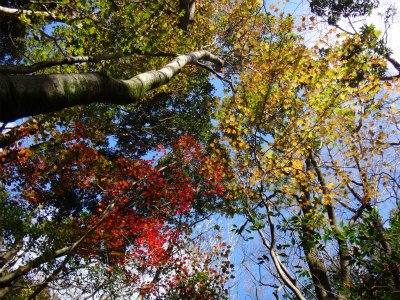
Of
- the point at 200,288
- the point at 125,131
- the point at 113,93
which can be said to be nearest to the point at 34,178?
the point at 125,131

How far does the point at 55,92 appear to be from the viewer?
1.72 m

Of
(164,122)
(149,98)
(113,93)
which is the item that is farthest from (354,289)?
(149,98)

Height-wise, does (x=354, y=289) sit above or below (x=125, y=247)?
below

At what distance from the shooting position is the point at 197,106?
1115 centimetres

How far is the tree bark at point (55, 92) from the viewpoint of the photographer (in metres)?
1.45

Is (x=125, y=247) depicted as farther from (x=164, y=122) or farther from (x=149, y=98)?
(x=149, y=98)

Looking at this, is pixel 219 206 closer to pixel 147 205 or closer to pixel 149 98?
pixel 147 205

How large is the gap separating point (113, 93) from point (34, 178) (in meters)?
9.09

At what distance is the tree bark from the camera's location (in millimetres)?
1445

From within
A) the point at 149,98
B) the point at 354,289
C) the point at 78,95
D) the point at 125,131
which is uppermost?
the point at 149,98

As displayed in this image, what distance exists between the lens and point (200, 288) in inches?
274

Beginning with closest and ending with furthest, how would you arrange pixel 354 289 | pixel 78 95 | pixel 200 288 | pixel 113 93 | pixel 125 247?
pixel 78 95 → pixel 113 93 → pixel 354 289 → pixel 200 288 → pixel 125 247

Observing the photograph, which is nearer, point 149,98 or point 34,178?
point 34,178

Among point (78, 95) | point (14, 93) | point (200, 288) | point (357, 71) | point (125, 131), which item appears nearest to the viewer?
point (14, 93)
